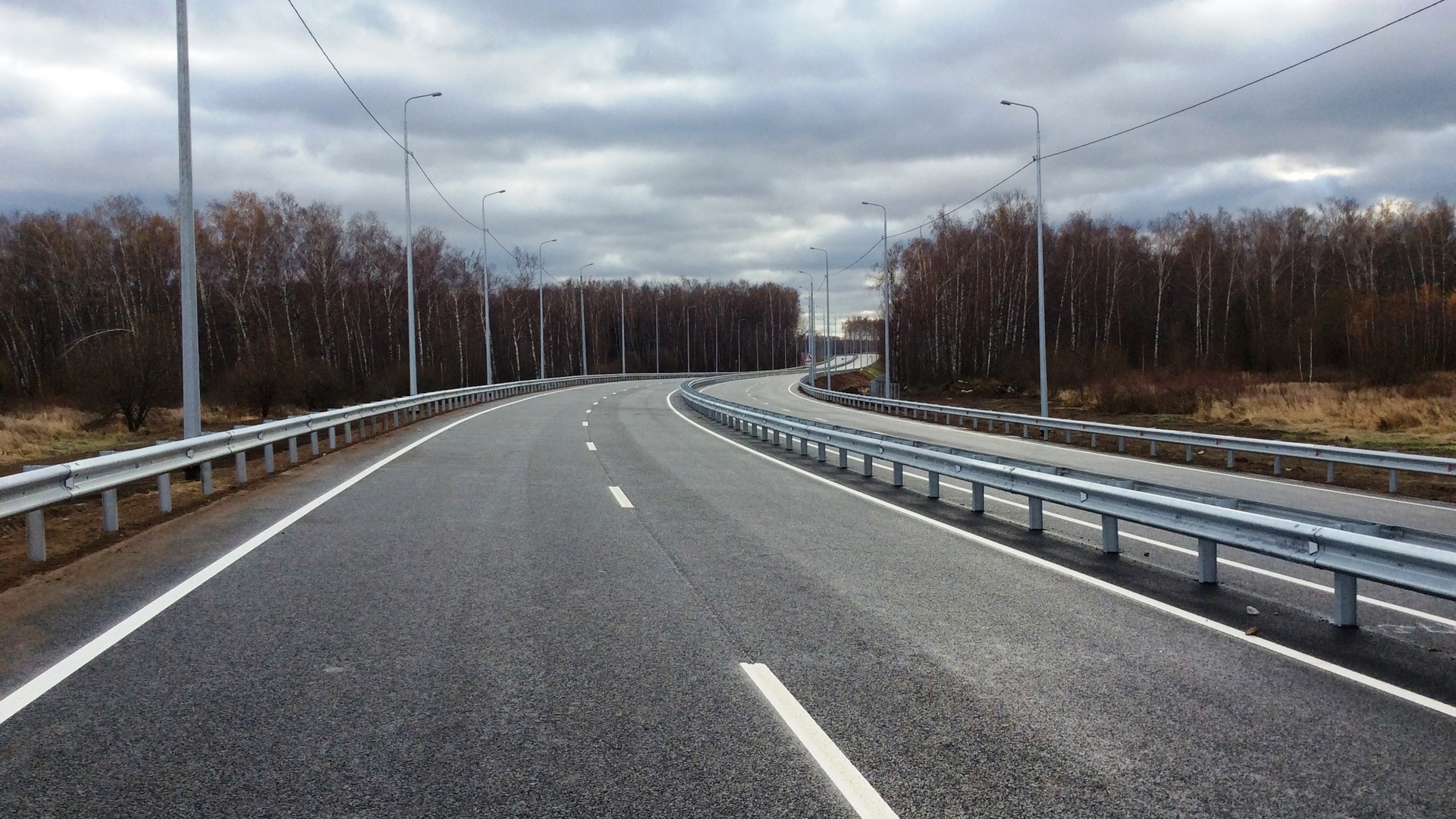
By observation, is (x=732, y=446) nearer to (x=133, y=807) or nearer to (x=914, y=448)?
(x=914, y=448)

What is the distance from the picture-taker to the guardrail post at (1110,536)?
9.33 metres

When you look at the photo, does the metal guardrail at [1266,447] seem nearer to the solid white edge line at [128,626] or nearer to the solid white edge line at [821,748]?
the solid white edge line at [821,748]

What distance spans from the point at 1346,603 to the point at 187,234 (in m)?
14.6

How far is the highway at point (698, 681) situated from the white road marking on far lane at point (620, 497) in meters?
1.95

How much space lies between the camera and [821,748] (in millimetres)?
4281

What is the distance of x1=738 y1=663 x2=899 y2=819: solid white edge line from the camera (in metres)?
3.72

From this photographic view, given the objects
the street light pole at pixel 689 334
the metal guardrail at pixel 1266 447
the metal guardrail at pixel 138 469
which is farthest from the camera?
the street light pole at pixel 689 334

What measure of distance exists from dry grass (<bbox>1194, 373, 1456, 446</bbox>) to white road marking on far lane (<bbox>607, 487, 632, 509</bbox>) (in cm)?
1987

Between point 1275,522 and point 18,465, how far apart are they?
2787 centimetres

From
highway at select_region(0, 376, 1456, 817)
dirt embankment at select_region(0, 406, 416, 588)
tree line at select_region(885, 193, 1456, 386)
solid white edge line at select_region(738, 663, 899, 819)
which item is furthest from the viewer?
tree line at select_region(885, 193, 1456, 386)

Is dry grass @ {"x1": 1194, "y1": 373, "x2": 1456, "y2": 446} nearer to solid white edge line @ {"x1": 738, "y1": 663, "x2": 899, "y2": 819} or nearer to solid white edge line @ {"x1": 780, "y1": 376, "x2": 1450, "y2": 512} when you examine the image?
solid white edge line @ {"x1": 780, "y1": 376, "x2": 1450, "y2": 512}

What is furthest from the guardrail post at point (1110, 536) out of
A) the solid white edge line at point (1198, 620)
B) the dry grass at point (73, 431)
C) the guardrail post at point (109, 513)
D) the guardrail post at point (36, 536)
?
the dry grass at point (73, 431)

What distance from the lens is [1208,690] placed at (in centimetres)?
514

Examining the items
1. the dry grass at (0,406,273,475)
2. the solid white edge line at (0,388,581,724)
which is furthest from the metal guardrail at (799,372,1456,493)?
the dry grass at (0,406,273,475)
